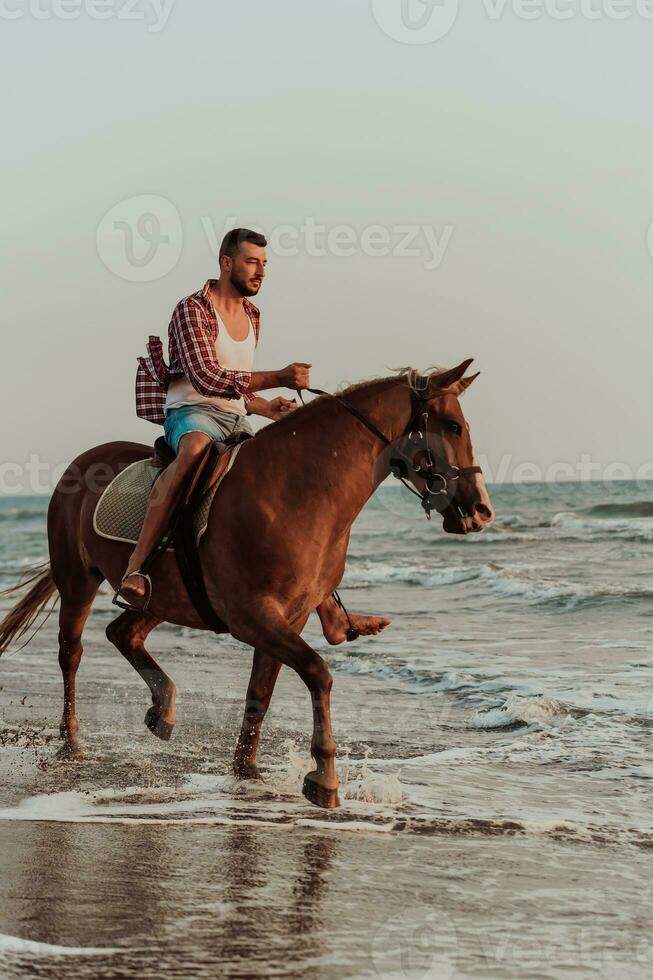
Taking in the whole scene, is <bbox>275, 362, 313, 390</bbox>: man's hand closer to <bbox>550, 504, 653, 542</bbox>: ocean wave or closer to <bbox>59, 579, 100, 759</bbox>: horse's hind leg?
<bbox>59, 579, 100, 759</bbox>: horse's hind leg

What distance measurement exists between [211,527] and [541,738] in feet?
10.6

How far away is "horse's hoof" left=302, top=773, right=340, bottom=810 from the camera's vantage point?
18.2 feet

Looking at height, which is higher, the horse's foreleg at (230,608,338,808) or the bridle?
the bridle

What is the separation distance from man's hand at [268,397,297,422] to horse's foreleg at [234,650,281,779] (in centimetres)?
131

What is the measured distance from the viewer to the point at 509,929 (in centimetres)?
417

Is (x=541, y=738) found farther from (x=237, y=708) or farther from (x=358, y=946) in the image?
(x=358, y=946)

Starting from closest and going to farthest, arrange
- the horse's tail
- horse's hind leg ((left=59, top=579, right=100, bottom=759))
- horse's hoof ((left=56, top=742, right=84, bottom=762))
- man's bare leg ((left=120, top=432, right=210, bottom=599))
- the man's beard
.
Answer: man's bare leg ((left=120, top=432, right=210, bottom=599))
the man's beard
horse's hoof ((left=56, top=742, right=84, bottom=762))
horse's hind leg ((left=59, top=579, right=100, bottom=759))
the horse's tail

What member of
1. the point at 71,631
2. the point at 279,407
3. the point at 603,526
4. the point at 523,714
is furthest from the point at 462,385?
the point at 603,526

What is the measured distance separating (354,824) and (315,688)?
70 centimetres

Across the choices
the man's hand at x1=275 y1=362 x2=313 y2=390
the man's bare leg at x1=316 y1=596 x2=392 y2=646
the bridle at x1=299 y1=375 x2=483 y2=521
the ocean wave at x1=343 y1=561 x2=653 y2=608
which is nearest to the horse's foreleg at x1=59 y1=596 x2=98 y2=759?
the man's bare leg at x1=316 y1=596 x2=392 y2=646

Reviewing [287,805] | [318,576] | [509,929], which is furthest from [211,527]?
[509,929]

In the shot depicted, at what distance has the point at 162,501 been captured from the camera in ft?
20.0

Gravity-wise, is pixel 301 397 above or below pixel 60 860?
above

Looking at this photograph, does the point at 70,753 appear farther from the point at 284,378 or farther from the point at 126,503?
the point at 284,378
